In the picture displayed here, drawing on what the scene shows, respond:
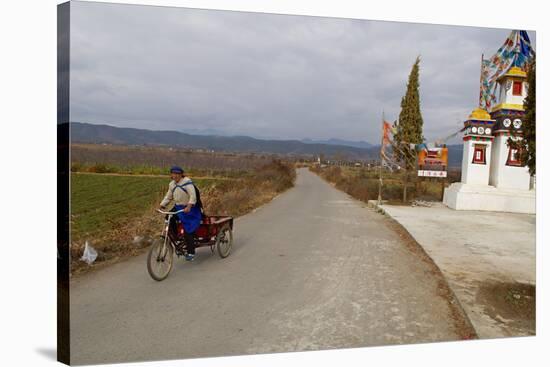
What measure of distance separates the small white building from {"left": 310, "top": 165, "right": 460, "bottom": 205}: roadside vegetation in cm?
59

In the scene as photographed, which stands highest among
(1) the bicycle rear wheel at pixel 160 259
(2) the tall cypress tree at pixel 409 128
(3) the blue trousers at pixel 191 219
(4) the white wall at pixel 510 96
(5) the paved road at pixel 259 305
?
(4) the white wall at pixel 510 96

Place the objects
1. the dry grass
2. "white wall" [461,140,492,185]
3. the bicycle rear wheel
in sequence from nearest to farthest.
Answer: the bicycle rear wheel < "white wall" [461,140,492,185] < the dry grass

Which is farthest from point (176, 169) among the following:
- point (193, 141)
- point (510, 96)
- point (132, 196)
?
point (510, 96)

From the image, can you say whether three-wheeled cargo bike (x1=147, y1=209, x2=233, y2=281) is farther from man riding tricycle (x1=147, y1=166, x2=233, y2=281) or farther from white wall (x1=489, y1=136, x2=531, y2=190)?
white wall (x1=489, y1=136, x2=531, y2=190)

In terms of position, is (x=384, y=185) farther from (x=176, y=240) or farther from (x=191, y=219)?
(x=176, y=240)

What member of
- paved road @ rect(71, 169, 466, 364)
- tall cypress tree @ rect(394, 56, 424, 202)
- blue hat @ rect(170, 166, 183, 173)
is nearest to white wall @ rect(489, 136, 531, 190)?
tall cypress tree @ rect(394, 56, 424, 202)

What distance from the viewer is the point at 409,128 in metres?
7.62

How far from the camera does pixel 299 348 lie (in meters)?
3.13

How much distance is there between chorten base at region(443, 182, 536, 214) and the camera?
7.98 metres

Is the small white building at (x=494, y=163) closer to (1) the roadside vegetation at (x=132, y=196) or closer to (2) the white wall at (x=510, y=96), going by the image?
(2) the white wall at (x=510, y=96)

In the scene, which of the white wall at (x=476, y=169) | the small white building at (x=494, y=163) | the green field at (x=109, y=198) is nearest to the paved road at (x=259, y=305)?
the green field at (x=109, y=198)

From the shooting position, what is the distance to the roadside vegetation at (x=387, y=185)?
32.3ft

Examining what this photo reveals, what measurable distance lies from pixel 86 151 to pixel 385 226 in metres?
5.79

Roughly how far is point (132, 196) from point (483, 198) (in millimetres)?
7369
